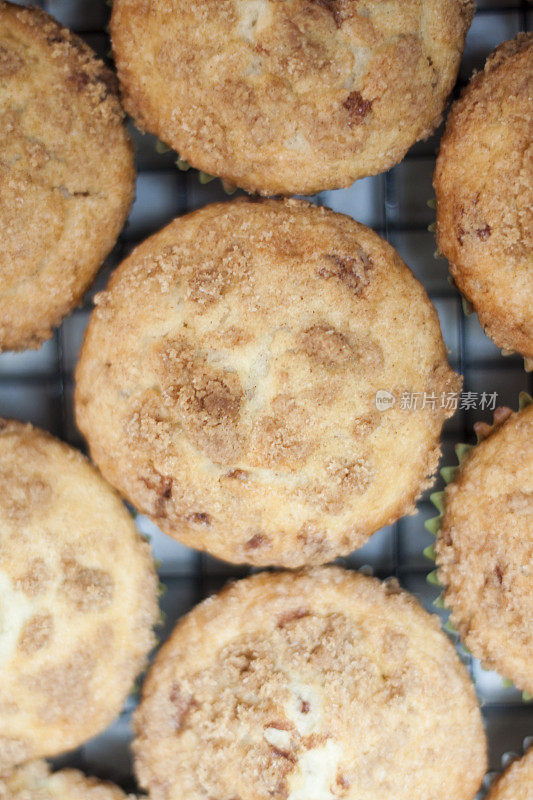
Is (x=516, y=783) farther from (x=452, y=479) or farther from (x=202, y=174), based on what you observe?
(x=202, y=174)

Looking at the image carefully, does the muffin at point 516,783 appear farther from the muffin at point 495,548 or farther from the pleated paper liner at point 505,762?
the muffin at point 495,548

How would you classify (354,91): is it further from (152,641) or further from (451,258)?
(152,641)

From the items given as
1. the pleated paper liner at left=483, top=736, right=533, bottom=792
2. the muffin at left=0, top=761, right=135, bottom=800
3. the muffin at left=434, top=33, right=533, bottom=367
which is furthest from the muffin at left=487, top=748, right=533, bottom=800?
the muffin at left=434, top=33, right=533, bottom=367

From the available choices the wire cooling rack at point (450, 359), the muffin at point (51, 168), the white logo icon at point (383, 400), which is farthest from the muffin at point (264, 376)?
the wire cooling rack at point (450, 359)

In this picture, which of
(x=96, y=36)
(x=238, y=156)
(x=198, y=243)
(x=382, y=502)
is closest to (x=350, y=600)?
(x=382, y=502)

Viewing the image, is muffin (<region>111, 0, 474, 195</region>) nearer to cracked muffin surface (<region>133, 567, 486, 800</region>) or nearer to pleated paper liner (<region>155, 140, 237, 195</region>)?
pleated paper liner (<region>155, 140, 237, 195</region>)
